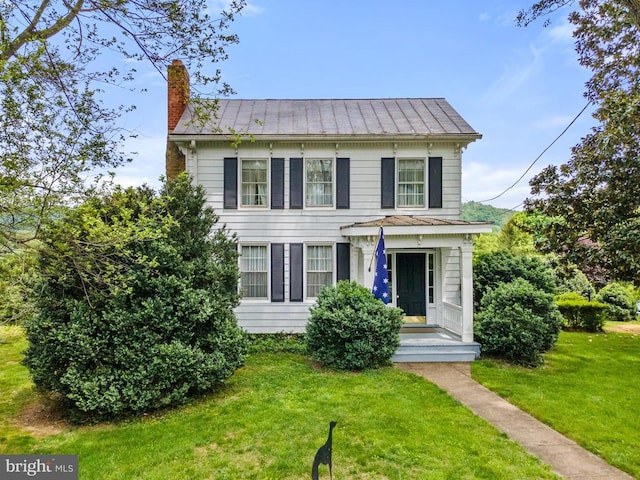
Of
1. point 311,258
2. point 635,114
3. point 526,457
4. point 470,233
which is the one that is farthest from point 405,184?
point 526,457

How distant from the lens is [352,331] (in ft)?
25.7

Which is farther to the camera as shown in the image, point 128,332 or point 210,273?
point 210,273

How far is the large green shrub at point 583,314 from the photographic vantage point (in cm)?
1310

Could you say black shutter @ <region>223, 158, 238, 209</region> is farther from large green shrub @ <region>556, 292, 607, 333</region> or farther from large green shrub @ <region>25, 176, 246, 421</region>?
large green shrub @ <region>556, 292, 607, 333</region>

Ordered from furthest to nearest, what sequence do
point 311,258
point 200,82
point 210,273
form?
point 311,258, point 210,273, point 200,82

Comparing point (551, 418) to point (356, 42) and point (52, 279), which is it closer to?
point (52, 279)

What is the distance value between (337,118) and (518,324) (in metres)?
7.71

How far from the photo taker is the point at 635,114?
282 inches

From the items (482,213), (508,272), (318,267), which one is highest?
(482,213)

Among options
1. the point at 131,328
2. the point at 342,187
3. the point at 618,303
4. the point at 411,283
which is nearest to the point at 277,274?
the point at 342,187

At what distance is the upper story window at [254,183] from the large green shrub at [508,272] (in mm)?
6703

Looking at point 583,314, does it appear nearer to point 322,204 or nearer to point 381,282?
point 381,282

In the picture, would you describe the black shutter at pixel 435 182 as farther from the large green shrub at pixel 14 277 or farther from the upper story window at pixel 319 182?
the large green shrub at pixel 14 277

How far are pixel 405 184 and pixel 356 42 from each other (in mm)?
5312
